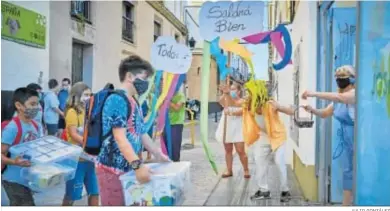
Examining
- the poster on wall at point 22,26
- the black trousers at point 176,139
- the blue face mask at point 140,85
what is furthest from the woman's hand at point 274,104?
the poster on wall at point 22,26

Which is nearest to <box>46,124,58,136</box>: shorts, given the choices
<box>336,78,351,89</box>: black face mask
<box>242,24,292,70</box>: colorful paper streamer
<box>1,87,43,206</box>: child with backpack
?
<box>1,87,43,206</box>: child with backpack

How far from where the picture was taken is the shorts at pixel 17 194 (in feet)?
13.5

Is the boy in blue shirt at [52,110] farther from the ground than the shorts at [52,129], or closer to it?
farther from the ground

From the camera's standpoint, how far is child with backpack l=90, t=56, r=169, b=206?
3.66 m

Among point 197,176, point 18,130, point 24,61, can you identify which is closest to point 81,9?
point 24,61

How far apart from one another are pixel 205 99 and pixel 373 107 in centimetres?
125

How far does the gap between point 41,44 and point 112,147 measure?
1.08 meters

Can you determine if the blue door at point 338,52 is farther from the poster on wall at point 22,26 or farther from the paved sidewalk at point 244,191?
the poster on wall at point 22,26

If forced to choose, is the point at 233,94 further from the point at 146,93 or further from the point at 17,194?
the point at 17,194

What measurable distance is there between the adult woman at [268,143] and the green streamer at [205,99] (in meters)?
0.44

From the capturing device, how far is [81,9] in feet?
14.6

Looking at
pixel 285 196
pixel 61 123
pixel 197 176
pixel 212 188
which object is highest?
pixel 61 123

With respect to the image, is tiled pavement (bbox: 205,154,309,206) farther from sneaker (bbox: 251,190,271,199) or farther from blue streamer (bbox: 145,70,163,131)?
blue streamer (bbox: 145,70,163,131)
